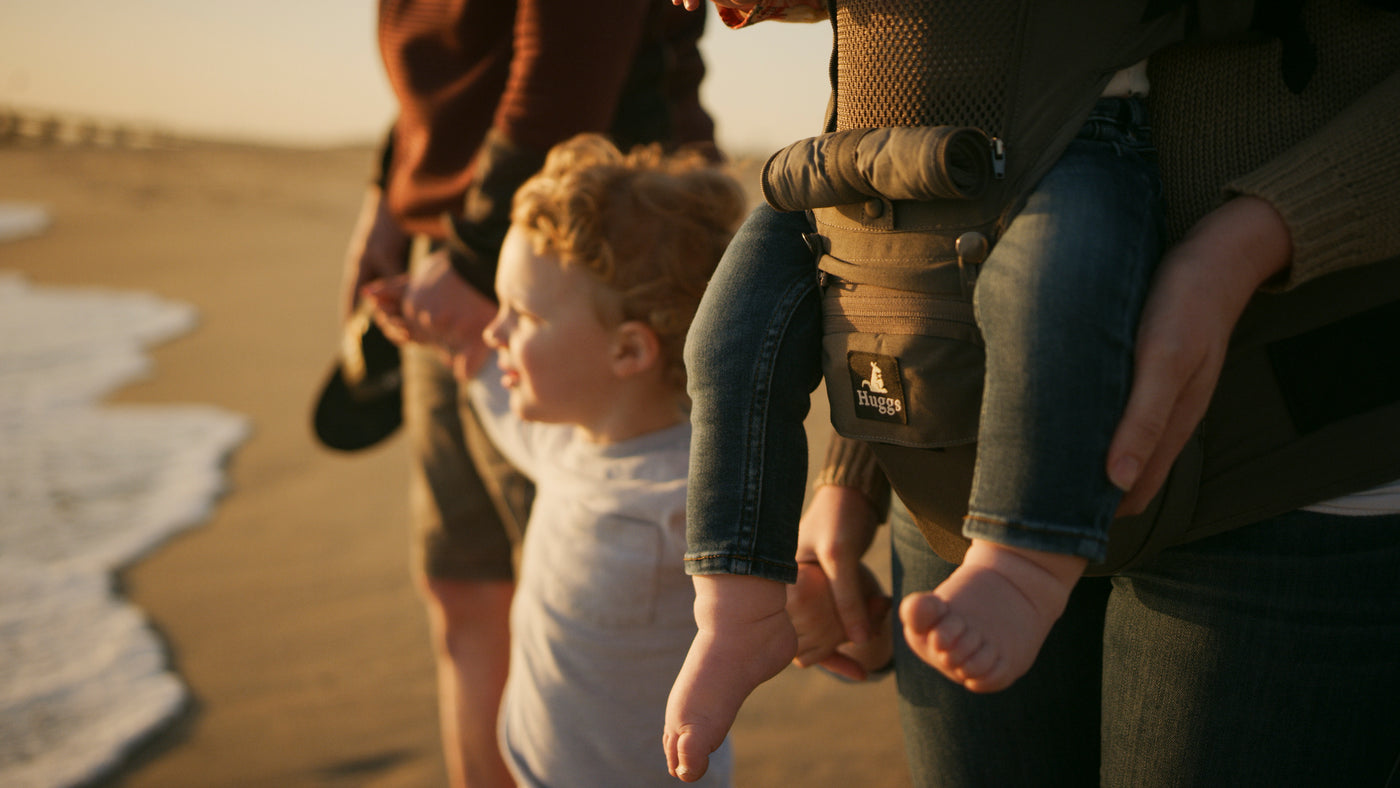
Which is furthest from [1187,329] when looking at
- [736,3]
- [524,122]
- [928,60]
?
[524,122]

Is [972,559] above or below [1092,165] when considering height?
below

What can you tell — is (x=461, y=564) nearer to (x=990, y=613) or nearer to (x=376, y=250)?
(x=376, y=250)

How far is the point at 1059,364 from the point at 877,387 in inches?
8.3

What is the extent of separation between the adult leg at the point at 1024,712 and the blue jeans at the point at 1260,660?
39mm

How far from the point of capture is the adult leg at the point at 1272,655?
3.17 ft

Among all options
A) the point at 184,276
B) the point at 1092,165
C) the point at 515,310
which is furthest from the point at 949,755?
the point at 184,276

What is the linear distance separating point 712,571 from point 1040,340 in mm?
404

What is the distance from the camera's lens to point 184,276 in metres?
13.1

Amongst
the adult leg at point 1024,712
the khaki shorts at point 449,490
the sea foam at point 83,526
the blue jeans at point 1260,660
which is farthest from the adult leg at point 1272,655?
the sea foam at point 83,526

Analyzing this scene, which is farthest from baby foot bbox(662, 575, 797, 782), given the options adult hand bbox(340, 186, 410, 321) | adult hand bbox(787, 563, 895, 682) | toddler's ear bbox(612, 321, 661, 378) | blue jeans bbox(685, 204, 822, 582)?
adult hand bbox(340, 186, 410, 321)

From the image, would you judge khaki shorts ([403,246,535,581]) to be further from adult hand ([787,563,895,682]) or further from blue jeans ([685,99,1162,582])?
blue jeans ([685,99,1162,582])

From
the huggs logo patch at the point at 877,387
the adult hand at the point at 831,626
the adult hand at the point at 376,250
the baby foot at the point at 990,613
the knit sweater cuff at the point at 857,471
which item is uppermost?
the huggs logo patch at the point at 877,387

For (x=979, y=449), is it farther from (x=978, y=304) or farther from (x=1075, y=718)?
(x=1075, y=718)

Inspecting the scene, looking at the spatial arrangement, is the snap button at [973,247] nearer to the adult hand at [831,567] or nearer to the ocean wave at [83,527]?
the adult hand at [831,567]
